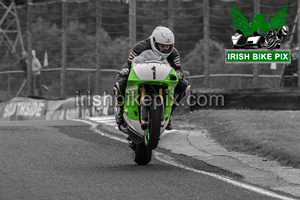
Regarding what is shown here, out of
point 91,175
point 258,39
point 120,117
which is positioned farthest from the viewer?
point 258,39

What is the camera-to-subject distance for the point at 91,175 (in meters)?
8.02

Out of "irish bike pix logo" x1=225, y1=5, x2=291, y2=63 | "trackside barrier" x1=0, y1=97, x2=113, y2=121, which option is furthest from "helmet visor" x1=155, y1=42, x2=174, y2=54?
"irish bike pix logo" x1=225, y1=5, x2=291, y2=63

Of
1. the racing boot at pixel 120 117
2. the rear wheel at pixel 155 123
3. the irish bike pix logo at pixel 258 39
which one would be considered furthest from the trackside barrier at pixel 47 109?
the rear wheel at pixel 155 123

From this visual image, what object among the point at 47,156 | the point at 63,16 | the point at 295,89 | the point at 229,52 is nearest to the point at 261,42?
the point at 229,52

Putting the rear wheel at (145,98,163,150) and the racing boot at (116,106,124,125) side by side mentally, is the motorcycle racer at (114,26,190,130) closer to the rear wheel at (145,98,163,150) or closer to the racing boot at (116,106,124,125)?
the racing boot at (116,106,124,125)

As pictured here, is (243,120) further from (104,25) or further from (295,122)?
(104,25)

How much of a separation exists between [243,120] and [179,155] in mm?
3885

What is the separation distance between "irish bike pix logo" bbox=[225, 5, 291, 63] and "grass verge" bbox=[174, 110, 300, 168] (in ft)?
12.0

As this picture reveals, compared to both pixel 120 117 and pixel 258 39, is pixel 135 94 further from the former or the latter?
pixel 258 39

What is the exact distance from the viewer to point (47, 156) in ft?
32.1

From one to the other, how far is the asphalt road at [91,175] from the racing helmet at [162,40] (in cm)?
140

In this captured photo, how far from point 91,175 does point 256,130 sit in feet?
16.6

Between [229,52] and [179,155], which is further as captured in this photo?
[229,52]

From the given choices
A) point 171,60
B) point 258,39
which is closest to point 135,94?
point 171,60
